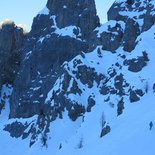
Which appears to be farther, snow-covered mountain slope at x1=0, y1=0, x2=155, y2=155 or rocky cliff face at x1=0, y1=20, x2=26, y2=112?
rocky cliff face at x1=0, y1=20, x2=26, y2=112

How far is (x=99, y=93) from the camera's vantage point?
4400 inches

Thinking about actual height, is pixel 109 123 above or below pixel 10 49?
below

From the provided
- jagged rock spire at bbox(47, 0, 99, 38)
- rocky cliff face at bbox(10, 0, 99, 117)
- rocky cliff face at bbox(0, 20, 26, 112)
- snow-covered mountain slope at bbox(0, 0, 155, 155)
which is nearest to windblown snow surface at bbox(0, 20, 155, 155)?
snow-covered mountain slope at bbox(0, 0, 155, 155)

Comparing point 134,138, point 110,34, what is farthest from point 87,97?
point 134,138

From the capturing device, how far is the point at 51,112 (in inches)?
4469

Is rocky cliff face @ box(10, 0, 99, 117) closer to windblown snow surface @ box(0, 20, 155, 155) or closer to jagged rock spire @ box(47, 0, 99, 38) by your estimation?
jagged rock spire @ box(47, 0, 99, 38)

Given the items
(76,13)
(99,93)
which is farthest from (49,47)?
(99,93)

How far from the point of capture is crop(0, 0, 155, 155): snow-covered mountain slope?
86.9 m

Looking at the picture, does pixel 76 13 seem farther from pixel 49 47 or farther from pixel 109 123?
pixel 109 123

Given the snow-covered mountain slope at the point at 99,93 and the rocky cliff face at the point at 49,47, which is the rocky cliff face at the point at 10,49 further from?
the snow-covered mountain slope at the point at 99,93

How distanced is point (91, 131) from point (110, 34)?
41.4 meters

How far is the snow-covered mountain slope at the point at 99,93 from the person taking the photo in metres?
86.9

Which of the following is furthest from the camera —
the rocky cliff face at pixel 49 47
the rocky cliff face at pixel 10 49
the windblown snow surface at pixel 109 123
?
the rocky cliff face at pixel 10 49

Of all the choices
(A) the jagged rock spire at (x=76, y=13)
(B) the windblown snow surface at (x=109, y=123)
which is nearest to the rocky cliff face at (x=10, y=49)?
(B) the windblown snow surface at (x=109, y=123)
